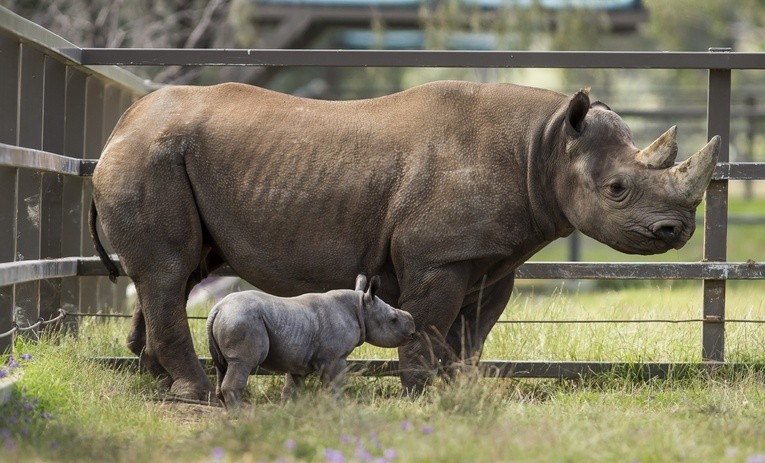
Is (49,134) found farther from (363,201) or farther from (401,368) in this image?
(401,368)

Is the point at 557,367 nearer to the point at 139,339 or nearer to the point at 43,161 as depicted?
the point at 139,339

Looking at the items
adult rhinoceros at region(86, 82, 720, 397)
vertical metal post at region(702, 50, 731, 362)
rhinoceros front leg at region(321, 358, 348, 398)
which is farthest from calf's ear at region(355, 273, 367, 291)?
vertical metal post at region(702, 50, 731, 362)

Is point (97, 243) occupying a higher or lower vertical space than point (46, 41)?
lower

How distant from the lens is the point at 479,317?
6.75 meters

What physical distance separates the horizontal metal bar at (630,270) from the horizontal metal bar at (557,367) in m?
0.50

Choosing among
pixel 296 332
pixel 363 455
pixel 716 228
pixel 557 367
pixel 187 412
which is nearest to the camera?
pixel 363 455

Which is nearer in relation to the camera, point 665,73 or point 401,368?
point 401,368

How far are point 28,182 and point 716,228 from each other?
3874mm

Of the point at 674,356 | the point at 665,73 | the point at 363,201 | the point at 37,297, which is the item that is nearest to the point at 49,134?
the point at 37,297

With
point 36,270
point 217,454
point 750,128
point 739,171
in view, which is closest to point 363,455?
point 217,454

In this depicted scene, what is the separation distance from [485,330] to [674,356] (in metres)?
1.24

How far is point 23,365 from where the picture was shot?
6148mm

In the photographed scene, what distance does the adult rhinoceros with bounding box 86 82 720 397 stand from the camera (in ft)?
20.5

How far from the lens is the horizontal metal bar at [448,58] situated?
23.0 ft
